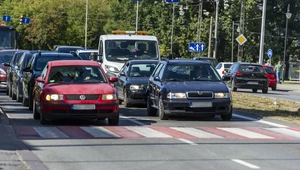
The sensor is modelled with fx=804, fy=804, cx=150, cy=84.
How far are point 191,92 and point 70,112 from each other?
342cm

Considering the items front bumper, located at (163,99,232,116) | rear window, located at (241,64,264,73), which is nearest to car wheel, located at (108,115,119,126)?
front bumper, located at (163,99,232,116)

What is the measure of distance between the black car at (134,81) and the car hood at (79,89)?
5.84m

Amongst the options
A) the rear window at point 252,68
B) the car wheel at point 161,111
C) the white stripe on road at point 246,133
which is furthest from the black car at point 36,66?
the rear window at point 252,68

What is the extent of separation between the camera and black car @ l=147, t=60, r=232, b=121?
19.7 metres

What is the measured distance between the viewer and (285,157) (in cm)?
1311

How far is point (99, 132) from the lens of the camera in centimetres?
1664

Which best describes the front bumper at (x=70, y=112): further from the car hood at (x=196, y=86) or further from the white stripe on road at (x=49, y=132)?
the car hood at (x=196, y=86)

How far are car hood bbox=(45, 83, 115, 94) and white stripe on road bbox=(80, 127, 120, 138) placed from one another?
2.87 feet

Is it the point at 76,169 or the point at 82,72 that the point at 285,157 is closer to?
the point at 76,169

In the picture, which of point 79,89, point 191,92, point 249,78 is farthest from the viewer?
point 249,78

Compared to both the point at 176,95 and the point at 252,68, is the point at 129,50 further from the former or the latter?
the point at 252,68

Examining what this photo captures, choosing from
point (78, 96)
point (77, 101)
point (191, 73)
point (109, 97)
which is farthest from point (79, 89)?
point (191, 73)

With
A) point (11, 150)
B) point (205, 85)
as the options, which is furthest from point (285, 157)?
point (205, 85)

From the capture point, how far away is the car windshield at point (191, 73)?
68.3 ft
